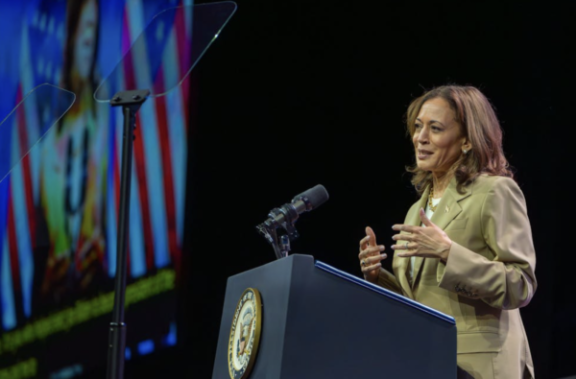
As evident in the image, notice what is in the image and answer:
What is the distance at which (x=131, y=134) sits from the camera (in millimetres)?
1599

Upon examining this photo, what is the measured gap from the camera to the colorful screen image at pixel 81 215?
3.55 meters

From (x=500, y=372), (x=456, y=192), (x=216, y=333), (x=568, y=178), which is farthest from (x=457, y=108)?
(x=216, y=333)

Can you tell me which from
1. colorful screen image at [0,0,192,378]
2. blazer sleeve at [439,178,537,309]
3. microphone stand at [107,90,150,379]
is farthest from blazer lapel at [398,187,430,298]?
colorful screen image at [0,0,192,378]

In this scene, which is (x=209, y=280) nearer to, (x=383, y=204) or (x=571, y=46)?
(x=383, y=204)

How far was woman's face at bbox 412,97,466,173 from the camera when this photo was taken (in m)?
2.25

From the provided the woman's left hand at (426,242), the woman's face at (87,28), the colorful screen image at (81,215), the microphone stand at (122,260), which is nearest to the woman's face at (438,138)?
the woman's left hand at (426,242)

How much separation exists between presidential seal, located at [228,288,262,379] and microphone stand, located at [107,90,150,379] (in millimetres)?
291

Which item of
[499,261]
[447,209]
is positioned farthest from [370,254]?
[499,261]

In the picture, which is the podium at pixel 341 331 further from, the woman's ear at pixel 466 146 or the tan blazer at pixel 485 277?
the woman's ear at pixel 466 146

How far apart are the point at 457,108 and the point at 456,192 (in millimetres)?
291

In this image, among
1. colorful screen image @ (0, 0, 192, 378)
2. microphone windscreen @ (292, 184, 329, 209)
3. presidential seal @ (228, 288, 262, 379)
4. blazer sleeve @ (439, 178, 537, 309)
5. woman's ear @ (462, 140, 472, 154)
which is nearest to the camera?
presidential seal @ (228, 288, 262, 379)

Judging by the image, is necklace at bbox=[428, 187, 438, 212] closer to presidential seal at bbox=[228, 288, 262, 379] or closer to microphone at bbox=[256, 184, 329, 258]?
microphone at bbox=[256, 184, 329, 258]

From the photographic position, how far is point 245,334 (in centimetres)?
176

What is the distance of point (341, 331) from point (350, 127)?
2.86 meters
